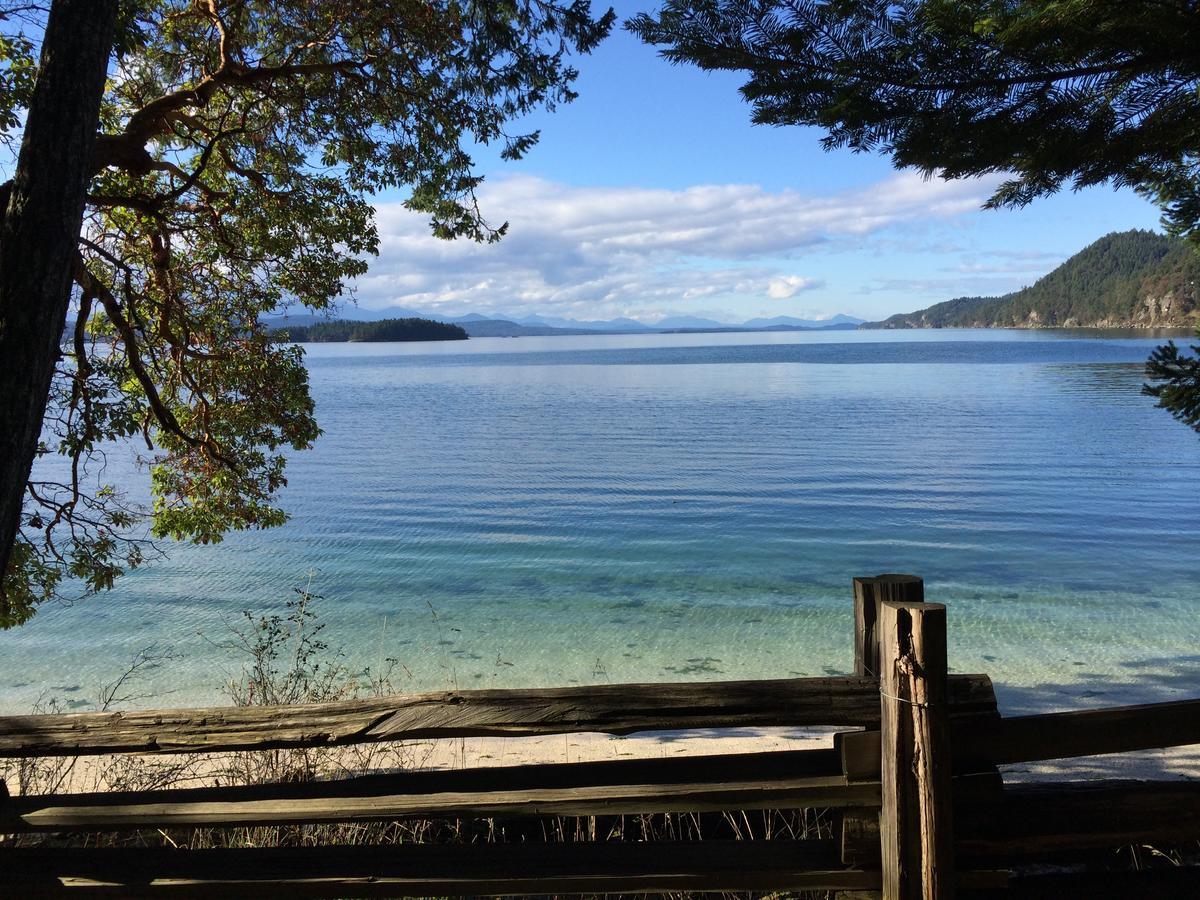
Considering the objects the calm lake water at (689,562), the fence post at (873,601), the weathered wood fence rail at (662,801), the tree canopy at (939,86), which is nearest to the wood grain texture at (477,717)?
the weathered wood fence rail at (662,801)

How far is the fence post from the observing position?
4516 millimetres

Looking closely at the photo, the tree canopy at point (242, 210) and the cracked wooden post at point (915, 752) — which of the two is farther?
the tree canopy at point (242, 210)

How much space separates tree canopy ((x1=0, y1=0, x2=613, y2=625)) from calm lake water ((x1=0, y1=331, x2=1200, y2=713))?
4.12 meters

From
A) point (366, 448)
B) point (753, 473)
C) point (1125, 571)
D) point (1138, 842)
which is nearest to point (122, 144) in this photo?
point (1138, 842)

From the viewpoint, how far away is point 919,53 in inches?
188

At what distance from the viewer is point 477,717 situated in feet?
12.9

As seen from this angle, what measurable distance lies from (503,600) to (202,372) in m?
8.05

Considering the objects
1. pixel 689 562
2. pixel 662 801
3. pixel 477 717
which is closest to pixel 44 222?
pixel 477 717

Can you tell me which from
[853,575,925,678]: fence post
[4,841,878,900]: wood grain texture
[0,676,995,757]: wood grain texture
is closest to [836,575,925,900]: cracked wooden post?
[853,575,925,678]: fence post

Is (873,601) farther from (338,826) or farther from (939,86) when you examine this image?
(338,826)

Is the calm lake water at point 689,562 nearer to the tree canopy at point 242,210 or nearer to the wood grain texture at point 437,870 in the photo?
the tree canopy at point 242,210

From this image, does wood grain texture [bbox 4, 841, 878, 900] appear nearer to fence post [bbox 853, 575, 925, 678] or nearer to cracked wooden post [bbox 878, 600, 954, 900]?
cracked wooden post [bbox 878, 600, 954, 900]

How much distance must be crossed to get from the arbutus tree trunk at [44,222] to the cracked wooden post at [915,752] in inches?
146

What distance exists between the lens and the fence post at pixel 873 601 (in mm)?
4516
